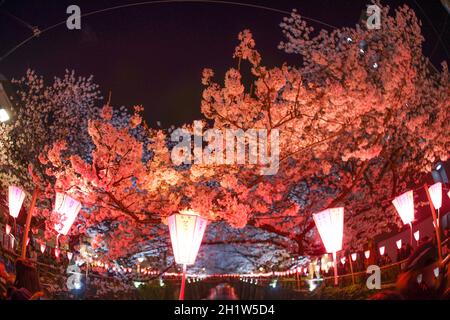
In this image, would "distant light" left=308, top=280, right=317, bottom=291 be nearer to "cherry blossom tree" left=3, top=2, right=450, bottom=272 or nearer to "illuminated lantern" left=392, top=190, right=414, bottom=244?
"cherry blossom tree" left=3, top=2, right=450, bottom=272

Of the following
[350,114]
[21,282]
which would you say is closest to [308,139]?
[350,114]

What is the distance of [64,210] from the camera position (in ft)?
30.0

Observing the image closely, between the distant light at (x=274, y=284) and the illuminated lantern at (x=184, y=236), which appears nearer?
the illuminated lantern at (x=184, y=236)

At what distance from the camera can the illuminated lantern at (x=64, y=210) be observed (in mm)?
9094

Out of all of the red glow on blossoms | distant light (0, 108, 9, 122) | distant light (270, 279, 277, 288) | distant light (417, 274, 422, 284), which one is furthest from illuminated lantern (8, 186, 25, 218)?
distant light (417, 274, 422, 284)

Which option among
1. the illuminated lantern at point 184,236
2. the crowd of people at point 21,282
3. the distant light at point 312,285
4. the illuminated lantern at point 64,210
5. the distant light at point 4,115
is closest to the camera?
the illuminated lantern at point 184,236

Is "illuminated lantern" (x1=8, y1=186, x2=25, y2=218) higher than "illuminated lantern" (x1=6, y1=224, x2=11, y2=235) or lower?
higher

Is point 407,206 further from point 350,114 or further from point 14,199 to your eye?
point 14,199

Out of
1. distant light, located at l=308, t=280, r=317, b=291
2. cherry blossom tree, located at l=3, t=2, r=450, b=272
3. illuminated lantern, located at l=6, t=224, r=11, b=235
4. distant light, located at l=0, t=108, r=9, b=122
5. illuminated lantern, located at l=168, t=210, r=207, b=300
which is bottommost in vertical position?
distant light, located at l=308, t=280, r=317, b=291

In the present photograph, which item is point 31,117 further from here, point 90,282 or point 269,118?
point 269,118

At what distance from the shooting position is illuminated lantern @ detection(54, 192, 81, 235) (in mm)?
9094

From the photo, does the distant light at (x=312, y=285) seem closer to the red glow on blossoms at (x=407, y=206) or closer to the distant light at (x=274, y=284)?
the distant light at (x=274, y=284)

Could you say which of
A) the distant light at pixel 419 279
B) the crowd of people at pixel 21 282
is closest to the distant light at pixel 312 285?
the distant light at pixel 419 279
